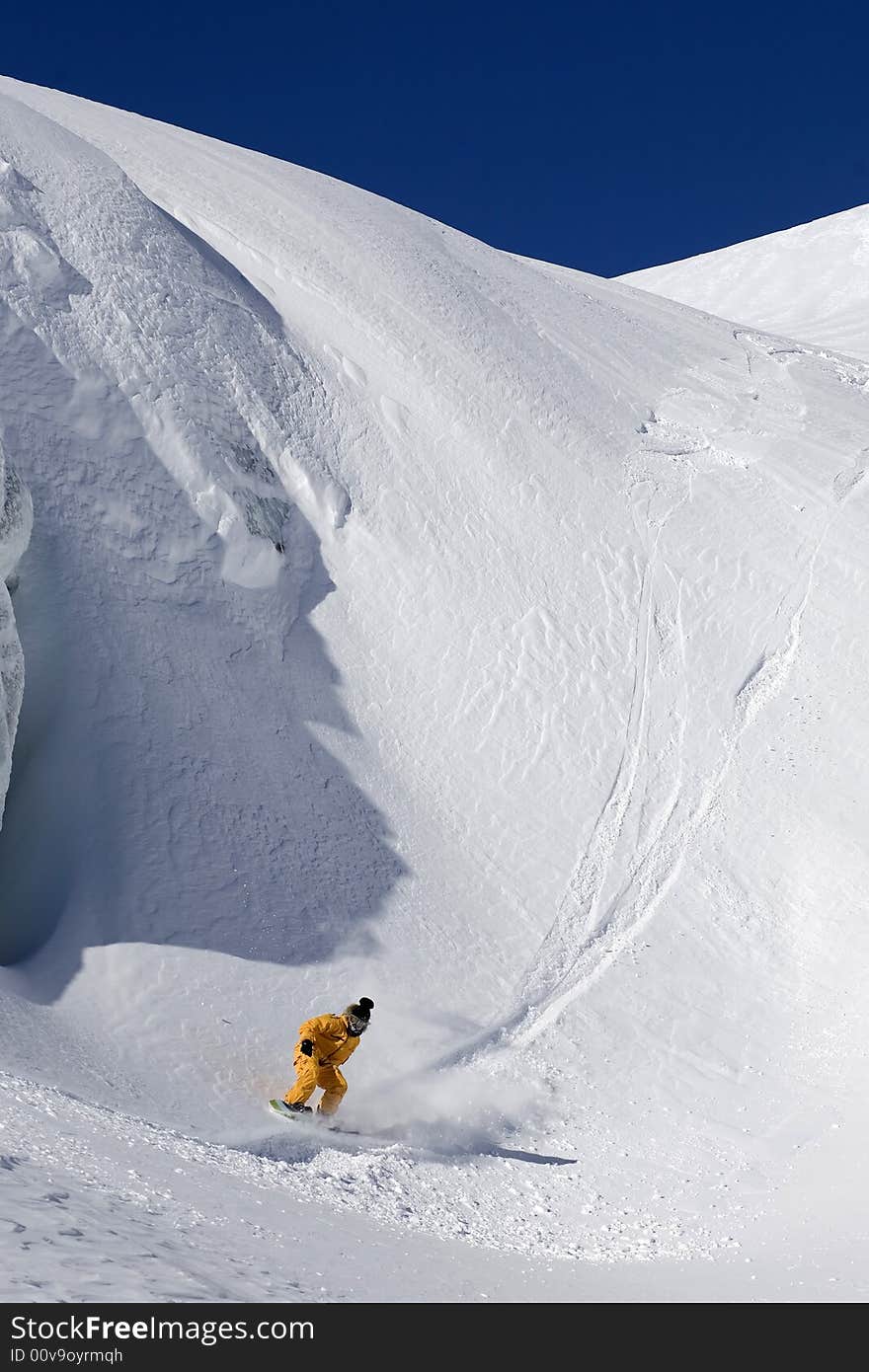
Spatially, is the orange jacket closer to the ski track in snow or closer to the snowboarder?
the snowboarder

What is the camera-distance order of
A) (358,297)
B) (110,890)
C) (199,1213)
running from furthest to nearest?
(358,297) → (110,890) → (199,1213)

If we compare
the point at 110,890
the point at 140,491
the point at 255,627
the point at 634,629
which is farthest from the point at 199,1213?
the point at 634,629

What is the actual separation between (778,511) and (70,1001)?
15.0m

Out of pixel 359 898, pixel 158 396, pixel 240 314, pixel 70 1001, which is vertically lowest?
pixel 70 1001

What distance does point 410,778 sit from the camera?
15.8 meters

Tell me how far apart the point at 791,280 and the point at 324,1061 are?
4267cm

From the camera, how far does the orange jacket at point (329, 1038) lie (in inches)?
437

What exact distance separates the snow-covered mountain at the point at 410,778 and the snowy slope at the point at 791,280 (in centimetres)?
1833

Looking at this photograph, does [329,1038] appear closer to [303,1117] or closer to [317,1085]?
[317,1085]

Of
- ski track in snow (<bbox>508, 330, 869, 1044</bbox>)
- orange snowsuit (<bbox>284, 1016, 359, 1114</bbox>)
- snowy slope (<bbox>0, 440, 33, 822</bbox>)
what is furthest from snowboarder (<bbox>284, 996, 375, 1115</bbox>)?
A: snowy slope (<bbox>0, 440, 33, 822</bbox>)

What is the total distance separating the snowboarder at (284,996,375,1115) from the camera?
1098 centimetres

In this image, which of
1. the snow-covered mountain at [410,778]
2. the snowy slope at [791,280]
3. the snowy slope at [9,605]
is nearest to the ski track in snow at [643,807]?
the snow-covered mountain at [410,778]

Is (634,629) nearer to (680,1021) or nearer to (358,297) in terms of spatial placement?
(680,1021)

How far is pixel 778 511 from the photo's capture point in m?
21.3
